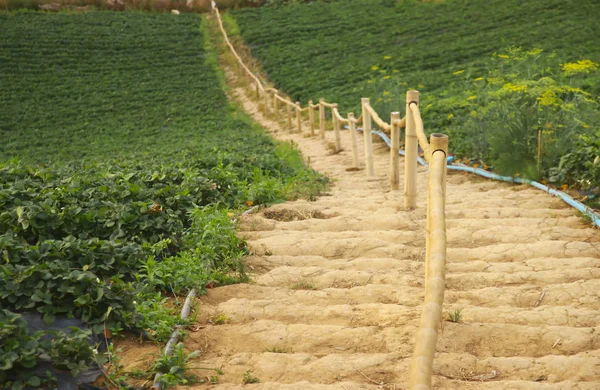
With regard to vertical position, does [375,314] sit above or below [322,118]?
below

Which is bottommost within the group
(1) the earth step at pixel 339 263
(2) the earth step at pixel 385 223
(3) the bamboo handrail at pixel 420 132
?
(1) the earth step at pixel 339 263

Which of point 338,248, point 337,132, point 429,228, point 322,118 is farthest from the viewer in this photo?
point 322,118

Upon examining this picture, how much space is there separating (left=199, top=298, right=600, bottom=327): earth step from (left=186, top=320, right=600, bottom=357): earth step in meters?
0.12

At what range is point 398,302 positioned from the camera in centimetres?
391

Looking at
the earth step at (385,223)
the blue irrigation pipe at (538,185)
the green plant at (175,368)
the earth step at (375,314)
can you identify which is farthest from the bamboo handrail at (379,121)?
the green plant at (175,368)

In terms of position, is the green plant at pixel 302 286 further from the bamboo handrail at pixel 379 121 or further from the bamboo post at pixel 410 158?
the bamboo handrail at pixel 379 121

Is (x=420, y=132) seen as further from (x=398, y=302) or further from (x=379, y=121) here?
(x=379, y=121)

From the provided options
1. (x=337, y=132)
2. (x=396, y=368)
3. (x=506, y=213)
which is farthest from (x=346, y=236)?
(x=337, y=132)

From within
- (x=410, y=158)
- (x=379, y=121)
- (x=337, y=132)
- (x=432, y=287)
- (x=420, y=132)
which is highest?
(x=420, y=132)

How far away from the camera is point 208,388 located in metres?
2.99

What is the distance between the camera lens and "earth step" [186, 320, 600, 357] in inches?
129

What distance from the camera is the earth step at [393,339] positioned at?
10.7 feet

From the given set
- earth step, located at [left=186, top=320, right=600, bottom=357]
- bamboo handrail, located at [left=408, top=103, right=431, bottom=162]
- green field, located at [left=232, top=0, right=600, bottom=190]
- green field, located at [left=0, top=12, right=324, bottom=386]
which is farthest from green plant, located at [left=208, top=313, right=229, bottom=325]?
green field, located at [left=232, top=0, right=600, bottom=190]

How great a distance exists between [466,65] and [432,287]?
54.9ft
